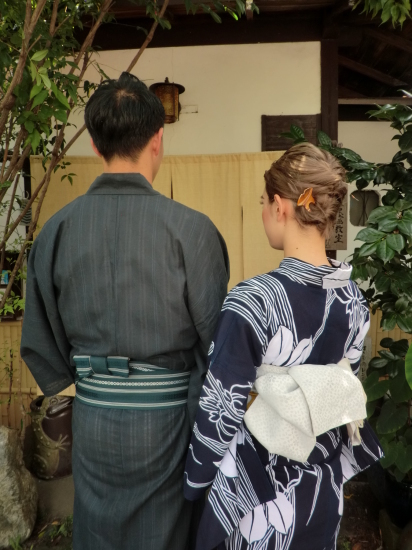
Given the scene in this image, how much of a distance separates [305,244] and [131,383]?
2.88 ft

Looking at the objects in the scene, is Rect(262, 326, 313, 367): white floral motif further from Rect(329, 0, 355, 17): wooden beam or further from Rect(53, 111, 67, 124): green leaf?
Rect(329, 0, 355, 17): wooden beam

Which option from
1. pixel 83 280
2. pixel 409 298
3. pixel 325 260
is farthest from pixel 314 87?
pixel 83 280

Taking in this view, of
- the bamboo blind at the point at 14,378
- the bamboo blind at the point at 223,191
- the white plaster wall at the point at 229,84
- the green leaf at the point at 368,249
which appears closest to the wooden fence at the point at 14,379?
the bamboo blind at the point at 14,378

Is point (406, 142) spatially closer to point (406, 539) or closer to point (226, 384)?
point (226, 384)

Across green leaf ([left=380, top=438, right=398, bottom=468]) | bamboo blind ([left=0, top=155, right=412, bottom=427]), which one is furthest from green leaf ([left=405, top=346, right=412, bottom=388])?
bamboo blind ([left=0, top=155, right=412, bottom=427])

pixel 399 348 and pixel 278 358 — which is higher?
pixel 278 358

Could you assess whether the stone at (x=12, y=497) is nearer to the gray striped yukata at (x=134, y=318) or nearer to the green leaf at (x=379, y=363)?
the gray striped yukata at (x=134, y=318)

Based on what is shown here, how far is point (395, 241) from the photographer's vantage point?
254 centimetres

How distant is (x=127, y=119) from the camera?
1711mm

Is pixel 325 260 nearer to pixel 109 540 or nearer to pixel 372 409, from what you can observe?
pixel 109 540

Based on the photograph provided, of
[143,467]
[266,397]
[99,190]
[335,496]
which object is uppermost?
[99,190]

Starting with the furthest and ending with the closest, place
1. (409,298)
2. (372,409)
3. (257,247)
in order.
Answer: (257,247), (372,409), (409,298)

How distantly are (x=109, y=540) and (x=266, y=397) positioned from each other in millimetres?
889

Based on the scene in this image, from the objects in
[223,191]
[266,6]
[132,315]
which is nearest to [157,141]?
[132,315]
